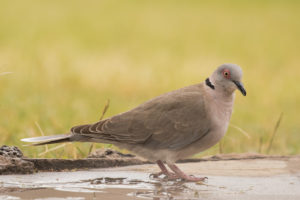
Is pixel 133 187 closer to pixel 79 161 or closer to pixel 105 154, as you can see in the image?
pixel 79 161

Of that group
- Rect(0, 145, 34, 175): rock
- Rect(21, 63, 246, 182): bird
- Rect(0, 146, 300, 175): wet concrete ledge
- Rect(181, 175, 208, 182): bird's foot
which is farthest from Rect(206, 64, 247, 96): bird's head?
Rect(0, 145, 34, 175): rock

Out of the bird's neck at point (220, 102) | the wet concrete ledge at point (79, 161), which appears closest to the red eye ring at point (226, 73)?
the bird's neck at point (220, 102)

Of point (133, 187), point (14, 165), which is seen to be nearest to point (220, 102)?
point (133, 187)

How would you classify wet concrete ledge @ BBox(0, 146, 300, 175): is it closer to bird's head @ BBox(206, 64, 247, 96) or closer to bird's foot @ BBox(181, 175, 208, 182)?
bird's foot @ BBox(181, 175, 208, 182)

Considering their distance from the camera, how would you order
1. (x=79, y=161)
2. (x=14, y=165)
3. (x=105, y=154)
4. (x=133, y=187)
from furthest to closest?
(x=105, y=154) → (x=79, y=161) → (x=14, y=165) → (x=133, y=187)

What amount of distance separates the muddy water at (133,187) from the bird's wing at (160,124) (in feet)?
1.03

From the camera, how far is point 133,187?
165 inches

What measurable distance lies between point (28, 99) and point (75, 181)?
11.3ft

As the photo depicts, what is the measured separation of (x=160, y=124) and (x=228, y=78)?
0.66 metres

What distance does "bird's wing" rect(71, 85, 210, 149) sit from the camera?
448 cm

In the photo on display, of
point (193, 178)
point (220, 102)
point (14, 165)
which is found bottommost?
point (193, 178)

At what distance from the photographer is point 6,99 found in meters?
7.19

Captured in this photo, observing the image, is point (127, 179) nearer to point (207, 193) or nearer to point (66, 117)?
point (207, 193)

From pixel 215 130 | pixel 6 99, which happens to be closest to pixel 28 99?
pixel 6 99
